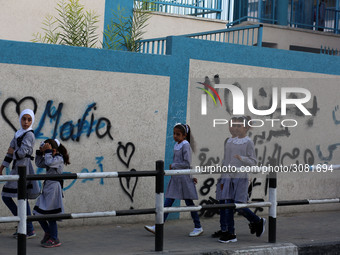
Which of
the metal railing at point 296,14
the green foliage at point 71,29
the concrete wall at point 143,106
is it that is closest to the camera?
the concrete wall at point 143,106

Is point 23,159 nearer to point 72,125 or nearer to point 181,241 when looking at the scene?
point 72,125

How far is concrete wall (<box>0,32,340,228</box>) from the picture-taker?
809 centimetres

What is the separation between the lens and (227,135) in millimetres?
9680

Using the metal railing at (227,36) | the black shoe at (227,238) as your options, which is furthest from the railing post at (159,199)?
the metal railing at (227,36)

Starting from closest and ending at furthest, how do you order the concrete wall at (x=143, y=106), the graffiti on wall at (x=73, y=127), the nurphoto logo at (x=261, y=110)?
the graffiti on wall at (x=73, y=127) → the concrete wall at (x=143, y=106) → the nurphoto logo at (x=261, y=110)

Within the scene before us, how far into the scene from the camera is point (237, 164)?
7.55 meters

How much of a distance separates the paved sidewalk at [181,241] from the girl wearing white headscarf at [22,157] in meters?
0.46

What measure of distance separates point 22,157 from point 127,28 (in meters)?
5.37

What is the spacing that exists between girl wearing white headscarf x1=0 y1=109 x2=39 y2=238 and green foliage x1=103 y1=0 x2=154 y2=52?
4381 millimetres

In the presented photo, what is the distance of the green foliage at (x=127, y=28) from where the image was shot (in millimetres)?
11686

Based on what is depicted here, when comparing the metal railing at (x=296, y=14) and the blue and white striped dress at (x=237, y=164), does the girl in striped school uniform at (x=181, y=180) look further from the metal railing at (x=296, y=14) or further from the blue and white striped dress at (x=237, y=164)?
the metal railing at (x=296, y=14)

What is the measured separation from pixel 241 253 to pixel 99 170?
245cm

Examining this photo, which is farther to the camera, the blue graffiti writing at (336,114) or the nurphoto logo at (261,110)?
the blue graffiti writing at (336,114)

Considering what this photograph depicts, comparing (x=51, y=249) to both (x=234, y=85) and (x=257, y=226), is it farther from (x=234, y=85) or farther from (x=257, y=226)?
(x=234, y=85)
